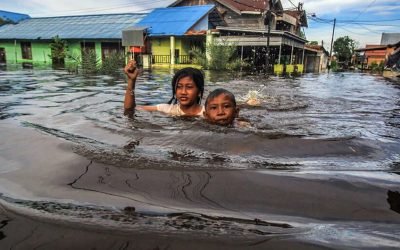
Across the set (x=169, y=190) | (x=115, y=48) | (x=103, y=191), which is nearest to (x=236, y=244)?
(x=169, y=190)

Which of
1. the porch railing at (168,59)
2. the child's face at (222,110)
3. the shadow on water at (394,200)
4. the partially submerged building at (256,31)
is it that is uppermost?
the partially submerged building at (256,31)

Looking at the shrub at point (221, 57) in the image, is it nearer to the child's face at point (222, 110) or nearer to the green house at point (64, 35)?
the green house at point (64, 35)

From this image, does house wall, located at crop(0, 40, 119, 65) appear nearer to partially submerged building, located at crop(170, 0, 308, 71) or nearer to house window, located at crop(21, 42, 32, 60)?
house window, located at crop(21, 42, 32, 60)

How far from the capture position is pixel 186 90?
438cm

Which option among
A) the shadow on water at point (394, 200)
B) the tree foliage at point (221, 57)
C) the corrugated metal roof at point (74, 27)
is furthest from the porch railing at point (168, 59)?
the shadow on water at point (394, 200)

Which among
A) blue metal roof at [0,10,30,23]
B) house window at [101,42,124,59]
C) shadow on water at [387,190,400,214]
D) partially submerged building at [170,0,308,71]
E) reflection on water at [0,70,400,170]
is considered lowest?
reflection on water at [0,70,400,170]

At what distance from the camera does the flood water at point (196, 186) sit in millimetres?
1370

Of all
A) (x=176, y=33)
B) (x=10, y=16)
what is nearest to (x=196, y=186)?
(x=176, y=33)

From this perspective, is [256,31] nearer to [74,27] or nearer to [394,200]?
[74,27]

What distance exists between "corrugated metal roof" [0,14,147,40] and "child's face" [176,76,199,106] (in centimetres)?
2160

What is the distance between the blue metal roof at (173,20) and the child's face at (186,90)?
63.1ft

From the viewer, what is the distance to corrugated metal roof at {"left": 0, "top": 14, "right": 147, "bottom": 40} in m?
26.5

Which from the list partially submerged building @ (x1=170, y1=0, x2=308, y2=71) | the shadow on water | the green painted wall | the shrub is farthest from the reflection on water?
the green painted wall

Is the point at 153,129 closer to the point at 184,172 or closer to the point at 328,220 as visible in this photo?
the point at 184,172
